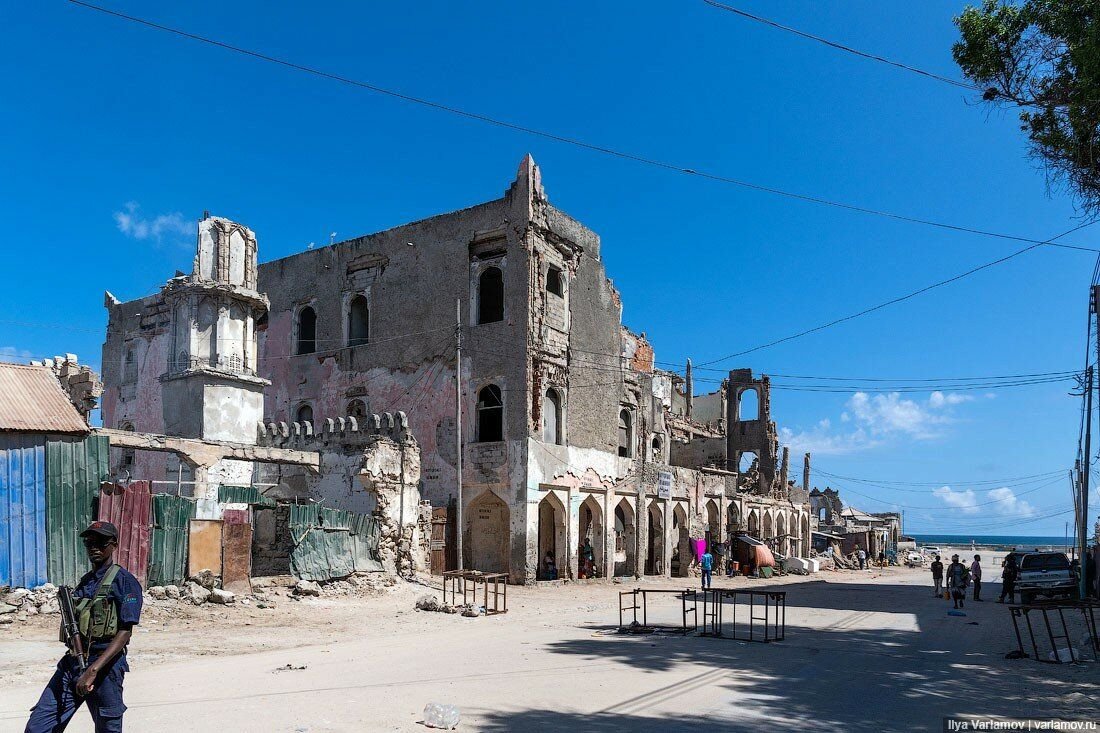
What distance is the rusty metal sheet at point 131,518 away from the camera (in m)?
16.1

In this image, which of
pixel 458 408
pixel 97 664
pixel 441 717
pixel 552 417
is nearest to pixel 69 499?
pixel 441 717

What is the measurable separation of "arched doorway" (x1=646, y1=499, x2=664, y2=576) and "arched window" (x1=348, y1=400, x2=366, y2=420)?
12293 mm

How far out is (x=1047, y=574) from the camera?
25609 mm

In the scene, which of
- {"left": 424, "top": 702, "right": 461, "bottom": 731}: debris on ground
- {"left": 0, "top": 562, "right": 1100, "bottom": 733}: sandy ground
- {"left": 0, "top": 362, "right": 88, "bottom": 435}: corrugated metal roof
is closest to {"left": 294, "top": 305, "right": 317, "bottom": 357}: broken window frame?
{"left": 0, "top": 362, "right": 88, "bottom": 435}: corrugated metal roof

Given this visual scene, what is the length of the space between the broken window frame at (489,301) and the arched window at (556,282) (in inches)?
71.7

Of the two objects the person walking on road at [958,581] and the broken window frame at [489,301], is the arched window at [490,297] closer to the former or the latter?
the broken window frame at [489,301]

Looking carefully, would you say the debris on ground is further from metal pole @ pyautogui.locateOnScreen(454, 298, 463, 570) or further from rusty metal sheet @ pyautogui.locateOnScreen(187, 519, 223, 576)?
metal pole @ pyautogui.locateOnScreen(454, 298, 463, 570)

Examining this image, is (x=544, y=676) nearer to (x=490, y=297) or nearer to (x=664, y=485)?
(x=490, y=297)

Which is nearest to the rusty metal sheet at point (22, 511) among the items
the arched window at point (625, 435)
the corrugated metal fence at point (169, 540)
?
the corrugated metal fence at point (169, 540)

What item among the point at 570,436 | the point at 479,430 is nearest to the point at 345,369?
the point at 479,430

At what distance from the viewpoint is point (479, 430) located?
29.5 metres

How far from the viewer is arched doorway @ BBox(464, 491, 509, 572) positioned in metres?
28.7

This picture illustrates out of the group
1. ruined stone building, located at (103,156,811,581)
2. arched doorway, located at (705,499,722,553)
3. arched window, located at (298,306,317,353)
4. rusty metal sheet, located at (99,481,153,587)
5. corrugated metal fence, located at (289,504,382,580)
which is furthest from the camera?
arched doorway, located at (705,499,722,553)

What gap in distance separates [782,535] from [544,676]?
139ft
